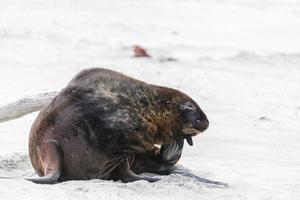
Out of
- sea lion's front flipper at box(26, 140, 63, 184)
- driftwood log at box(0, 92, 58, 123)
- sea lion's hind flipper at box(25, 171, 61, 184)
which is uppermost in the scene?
driftwood log at box(0, 92, 58, 123)

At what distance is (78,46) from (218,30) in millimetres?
3454

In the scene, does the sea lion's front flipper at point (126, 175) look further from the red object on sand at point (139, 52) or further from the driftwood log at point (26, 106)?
the red object on sand at point (139, 52)

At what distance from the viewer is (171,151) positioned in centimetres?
635

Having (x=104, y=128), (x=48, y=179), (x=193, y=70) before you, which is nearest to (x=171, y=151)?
(x=104, y=128)

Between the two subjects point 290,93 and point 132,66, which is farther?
point 132,66

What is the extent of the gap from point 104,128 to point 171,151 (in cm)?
65

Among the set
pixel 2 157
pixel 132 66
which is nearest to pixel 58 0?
pixel 132 66

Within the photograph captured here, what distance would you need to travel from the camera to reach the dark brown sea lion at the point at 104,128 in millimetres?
5883

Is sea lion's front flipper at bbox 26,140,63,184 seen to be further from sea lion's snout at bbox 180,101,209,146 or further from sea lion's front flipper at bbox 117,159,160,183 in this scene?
sea lion's snout at bbox 180,101,209,146

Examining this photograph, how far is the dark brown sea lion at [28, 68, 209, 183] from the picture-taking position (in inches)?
232

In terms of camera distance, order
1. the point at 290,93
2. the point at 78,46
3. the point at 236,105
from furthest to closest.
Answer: the point at 78,46
the point at 290,93
the point at 236,105

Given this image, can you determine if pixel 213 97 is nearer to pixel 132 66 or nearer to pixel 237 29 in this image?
pixel 132 66

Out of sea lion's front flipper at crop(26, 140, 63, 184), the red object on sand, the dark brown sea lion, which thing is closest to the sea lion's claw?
the dark brown sea lion

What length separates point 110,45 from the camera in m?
13.5
